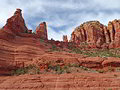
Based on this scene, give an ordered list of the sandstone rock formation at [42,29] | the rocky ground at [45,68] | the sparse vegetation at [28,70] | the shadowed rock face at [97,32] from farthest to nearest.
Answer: the shadowed rock face at [97,32] → the sandstone rock formation at [42,29] → the sparse vegetation at [28,70] → the rocky ground at [45,68]

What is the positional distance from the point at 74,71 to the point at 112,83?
16.1ft

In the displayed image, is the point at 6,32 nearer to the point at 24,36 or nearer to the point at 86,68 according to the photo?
the point at 24,36

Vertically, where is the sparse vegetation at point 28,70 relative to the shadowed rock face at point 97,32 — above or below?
below

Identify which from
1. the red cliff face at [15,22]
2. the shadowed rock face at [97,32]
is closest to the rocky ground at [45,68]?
the red cliff face at [15,22]

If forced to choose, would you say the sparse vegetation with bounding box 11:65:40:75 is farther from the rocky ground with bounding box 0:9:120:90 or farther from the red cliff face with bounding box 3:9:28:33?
the red cliff face with bounding box 3:9:28:33

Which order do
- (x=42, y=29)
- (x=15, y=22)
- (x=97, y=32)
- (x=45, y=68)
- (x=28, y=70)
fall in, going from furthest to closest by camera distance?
1. (x=97, y=32)
2. (x=42, y=29)
3. (x=15, y=22)
4. (x=45, y=68)
5. (x=28, y=70)

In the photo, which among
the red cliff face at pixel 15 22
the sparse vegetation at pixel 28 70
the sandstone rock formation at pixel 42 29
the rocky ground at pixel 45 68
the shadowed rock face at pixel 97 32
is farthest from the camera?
the shadowed rock face at pixel 97 32

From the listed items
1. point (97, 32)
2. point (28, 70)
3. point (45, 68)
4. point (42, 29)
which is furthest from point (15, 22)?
point (97, 32)

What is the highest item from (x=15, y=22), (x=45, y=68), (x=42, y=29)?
(x=42, y=29)

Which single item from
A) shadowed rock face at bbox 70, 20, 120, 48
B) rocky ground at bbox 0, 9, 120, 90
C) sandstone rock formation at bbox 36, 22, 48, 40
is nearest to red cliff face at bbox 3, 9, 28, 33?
rocky ground at bbox 0, 9, 120, 90

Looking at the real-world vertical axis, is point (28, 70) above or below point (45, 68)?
below

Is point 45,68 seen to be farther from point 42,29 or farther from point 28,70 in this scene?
point 42,29

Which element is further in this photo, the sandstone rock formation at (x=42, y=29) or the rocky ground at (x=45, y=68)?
the sandstone rock formation at (x=42, y=29)

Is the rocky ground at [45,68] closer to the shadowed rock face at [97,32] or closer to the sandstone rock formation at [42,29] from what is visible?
the sandstone rock formation at [42,29]
